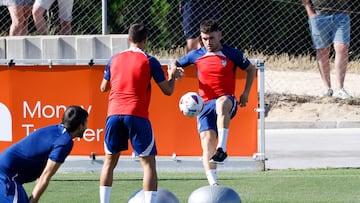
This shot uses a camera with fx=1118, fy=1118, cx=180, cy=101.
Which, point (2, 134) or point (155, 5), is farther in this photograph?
point (155, 5)

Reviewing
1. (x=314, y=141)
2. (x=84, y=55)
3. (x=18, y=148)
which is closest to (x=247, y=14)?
(x=314, y=141)

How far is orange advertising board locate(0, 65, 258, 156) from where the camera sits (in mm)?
13906

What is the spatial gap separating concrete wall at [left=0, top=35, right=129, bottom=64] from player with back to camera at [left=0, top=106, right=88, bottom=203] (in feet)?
19.7

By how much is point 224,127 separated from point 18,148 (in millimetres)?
3765

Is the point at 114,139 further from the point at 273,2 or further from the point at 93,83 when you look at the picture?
the point at 273,2

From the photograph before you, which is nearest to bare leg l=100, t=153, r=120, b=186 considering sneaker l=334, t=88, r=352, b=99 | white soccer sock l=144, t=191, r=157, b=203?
white soccer sock l=144, t=191, r=157, b=203

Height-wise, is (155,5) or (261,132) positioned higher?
(155,5)

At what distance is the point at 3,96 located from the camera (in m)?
13.9

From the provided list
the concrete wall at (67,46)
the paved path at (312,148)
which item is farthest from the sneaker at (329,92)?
the concrete wall at (67,46)

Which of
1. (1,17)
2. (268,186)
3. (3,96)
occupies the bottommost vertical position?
(268,186)

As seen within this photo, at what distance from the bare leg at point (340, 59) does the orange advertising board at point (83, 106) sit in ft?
15.7

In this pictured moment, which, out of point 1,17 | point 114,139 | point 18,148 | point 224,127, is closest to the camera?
point 18,148

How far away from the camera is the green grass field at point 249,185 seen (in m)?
11.8

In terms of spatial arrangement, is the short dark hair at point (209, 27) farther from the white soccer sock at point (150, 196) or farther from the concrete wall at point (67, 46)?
the concrete wall at point (67, 46)
